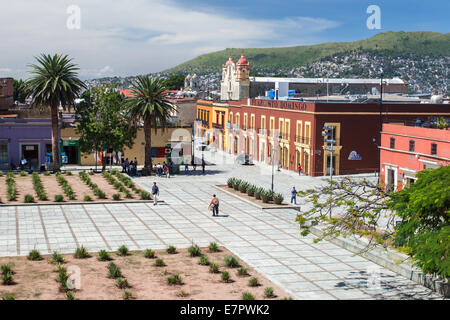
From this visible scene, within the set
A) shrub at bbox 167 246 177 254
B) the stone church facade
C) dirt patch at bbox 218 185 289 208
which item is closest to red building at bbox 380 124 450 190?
dirt patch at bbox 218 185 289 208

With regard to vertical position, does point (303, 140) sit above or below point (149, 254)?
above

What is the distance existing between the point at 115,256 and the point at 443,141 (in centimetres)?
2611

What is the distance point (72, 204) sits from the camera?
37.6m

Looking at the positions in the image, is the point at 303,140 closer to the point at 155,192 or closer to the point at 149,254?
the point at 155,192

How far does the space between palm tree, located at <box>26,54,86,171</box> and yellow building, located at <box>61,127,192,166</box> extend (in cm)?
899

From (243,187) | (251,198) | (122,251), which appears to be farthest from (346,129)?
(122,251)

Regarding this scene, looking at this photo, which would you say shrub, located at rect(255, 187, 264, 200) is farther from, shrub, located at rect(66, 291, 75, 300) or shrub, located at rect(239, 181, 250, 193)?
shrub, located at rect(66, 291, 75, 300)

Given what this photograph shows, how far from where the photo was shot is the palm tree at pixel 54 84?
52.2 m

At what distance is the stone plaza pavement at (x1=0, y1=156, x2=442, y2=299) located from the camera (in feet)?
69.9

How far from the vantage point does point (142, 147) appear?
211 ft

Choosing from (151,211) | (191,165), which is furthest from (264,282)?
(191,165)

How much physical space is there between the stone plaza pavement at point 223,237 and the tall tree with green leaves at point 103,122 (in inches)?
577

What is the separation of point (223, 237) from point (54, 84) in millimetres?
29426
